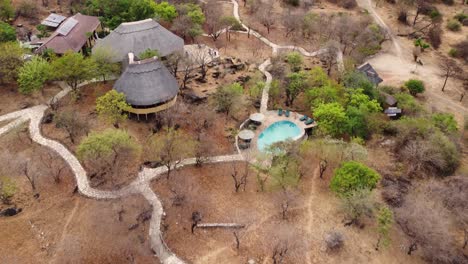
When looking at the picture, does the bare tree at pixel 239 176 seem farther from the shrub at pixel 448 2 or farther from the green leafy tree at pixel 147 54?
the shrub at pixel 448 2

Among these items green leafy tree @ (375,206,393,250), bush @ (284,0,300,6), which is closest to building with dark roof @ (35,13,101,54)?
bush @ (284,0,300,6)

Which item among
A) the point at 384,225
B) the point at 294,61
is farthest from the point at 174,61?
the point at 384,225

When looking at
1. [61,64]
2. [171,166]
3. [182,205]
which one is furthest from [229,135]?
[61,64]

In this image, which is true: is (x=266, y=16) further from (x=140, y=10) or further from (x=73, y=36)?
(x=73, y=36)

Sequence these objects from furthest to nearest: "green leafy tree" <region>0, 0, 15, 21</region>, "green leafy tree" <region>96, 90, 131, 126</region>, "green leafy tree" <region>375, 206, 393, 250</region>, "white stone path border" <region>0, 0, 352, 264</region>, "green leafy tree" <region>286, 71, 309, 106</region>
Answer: "green leafy tree" <region>0, 0, 15, 21</region>
"green leafy tree" <region>286, 71, 309, 106</region>
"green leafy tree" <region>96, 90, 131, 126</region>
"white stone path border" <region>0, 0, 352, 264</region>
"green leafy tree" <region>375, 206, 393, 250</region>

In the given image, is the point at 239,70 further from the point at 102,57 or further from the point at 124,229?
the point at 124,229

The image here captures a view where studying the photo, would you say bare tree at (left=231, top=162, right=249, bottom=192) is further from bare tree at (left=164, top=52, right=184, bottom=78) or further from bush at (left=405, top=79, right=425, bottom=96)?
bush at (left=405, top=79, right=425, bottom=96)
